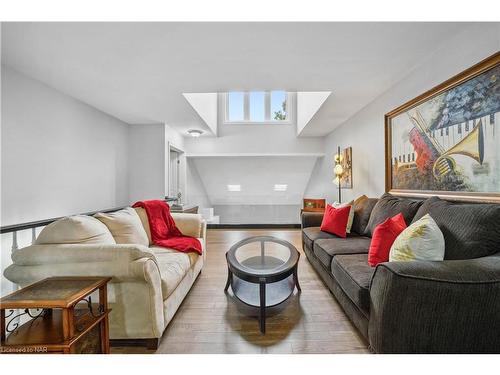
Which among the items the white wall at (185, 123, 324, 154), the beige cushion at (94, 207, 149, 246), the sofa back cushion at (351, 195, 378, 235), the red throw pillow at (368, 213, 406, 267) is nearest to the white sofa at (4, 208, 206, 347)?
the beige cushion at (94, 207, 149, 246)

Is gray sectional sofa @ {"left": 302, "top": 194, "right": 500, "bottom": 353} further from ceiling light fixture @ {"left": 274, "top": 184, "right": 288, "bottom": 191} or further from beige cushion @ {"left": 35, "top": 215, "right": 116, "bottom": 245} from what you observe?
ceiling light fixture @ {"left": 274, "top": 184, "right": 288, "bottom": 191}

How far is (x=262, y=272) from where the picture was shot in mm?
1866

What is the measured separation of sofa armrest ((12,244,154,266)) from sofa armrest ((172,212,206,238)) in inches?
55.7

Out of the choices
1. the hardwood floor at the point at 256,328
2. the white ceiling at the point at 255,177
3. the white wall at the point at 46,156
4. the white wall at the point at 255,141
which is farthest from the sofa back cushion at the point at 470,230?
the white ceiling at the point at 255,177

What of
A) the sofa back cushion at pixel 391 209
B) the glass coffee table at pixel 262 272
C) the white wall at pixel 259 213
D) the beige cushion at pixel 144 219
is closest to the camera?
the glass coffee table at pixel 262 272

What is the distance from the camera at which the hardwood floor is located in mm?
1557

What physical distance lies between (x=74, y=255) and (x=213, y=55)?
185cm

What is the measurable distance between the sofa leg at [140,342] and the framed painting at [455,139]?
95.7 inches

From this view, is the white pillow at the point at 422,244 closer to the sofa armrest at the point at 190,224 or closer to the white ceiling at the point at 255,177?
the sofa armrest at the point at 190,224

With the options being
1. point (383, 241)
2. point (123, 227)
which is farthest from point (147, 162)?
point (383, 241)

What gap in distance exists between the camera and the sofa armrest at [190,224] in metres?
2.92
